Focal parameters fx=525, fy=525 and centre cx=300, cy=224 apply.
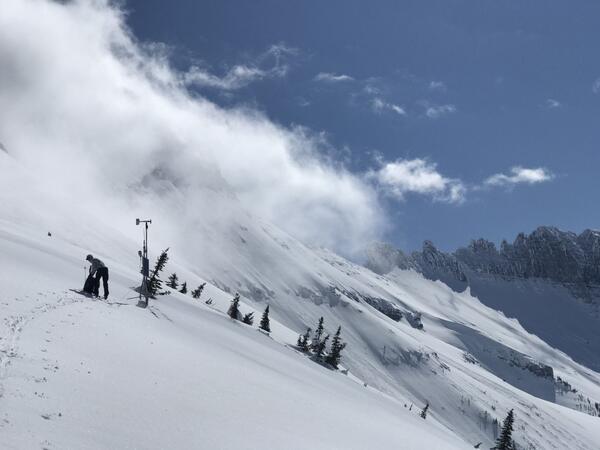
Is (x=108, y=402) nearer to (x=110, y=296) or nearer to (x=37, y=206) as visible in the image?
(x=110, y=296)

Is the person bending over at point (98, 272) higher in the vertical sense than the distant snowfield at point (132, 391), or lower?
higher

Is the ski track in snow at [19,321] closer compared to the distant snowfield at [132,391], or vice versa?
the distant snowfield at [132,391]

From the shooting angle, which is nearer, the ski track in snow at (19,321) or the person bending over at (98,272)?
the ski track in snow at (19,321)

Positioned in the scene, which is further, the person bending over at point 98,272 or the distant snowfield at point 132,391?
the person bending over at point 98,272

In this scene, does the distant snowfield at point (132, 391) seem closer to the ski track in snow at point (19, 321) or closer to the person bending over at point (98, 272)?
the ski track in snow at point (19, 321)

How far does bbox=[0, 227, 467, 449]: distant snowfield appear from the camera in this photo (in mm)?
10797

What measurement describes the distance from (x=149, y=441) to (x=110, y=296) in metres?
22.7

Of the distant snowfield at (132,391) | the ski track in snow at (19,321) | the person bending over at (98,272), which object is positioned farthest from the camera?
the person bending over at (98,272)

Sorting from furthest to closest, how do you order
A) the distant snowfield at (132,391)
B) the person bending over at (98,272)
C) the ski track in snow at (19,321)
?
1. the person bending over at (98,272)
2. the ski track in snow at (19,321)
3. the distant snowfield at (132,391)

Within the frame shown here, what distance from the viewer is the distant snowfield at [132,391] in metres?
10.8

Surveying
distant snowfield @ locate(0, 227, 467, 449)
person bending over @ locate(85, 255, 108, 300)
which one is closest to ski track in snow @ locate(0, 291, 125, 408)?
distant snowfield @ locate(0, 227, 467, 449)

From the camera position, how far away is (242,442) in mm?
13211

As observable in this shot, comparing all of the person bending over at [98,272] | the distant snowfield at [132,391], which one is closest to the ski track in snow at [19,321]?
the distant snowfield at [132,391]

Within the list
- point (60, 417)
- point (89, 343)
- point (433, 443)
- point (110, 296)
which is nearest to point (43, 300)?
point (89, 343)
